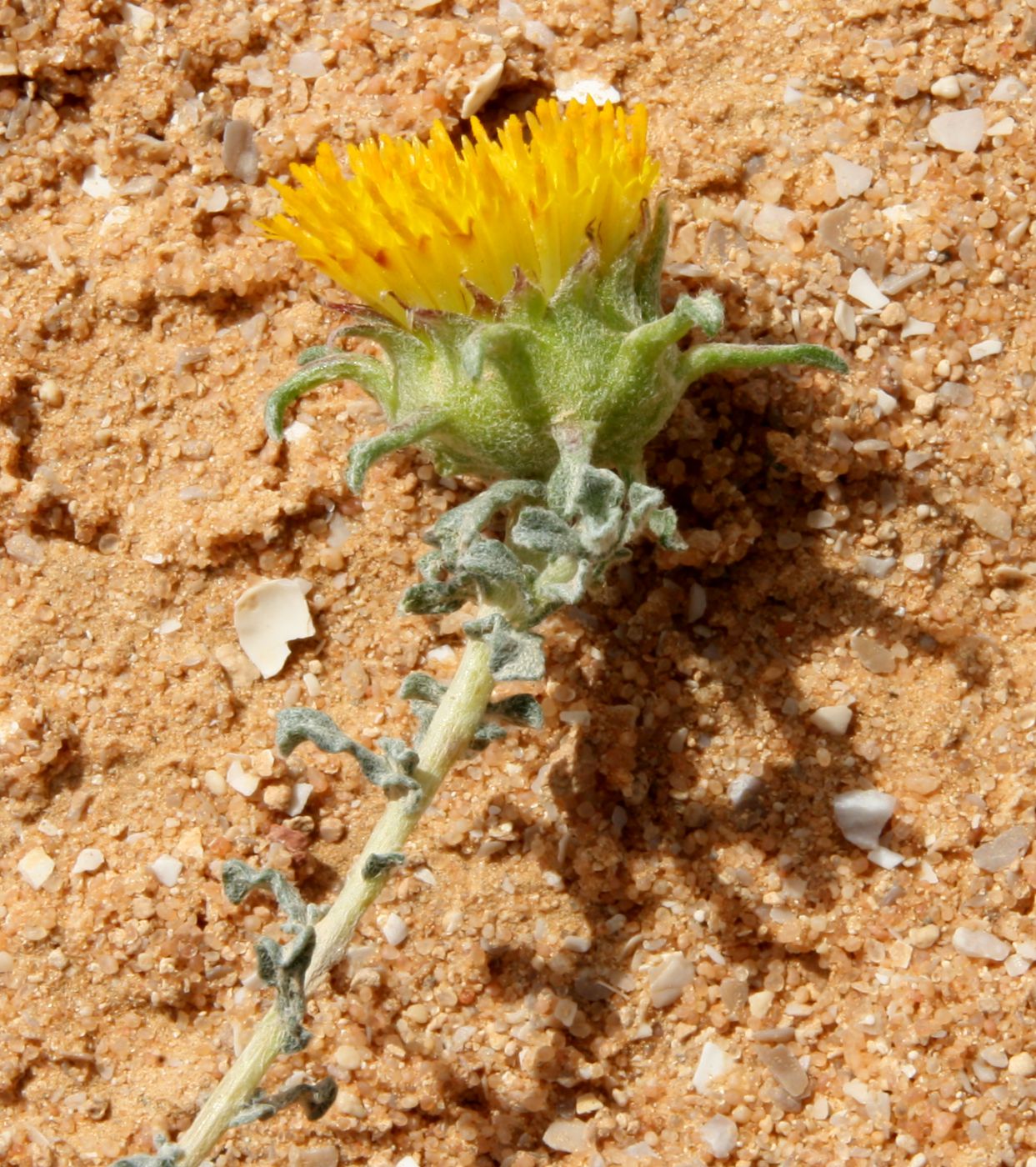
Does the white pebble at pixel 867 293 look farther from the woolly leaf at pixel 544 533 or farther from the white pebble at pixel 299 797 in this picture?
the white pebble at pixel 299 797

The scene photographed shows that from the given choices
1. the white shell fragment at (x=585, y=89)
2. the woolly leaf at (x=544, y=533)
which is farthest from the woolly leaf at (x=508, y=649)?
the white shell fragment at (x=585, y=89)

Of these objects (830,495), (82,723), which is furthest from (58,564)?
(830,495)

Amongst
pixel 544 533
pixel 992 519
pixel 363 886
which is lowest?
pixel 992 519

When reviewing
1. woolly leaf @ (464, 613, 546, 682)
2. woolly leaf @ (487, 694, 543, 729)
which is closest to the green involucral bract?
woolly leaf @ (464, 613, 546, 682)

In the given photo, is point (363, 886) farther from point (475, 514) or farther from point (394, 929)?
point (475, 514)

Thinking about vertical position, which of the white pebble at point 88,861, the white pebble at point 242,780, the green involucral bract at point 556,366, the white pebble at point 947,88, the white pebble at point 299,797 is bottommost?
the white pebble at point 299,797

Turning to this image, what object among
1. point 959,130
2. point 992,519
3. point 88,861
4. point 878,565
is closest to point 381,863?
point 88,861

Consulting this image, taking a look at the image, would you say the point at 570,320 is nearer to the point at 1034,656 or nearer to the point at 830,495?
the point at 830,495
